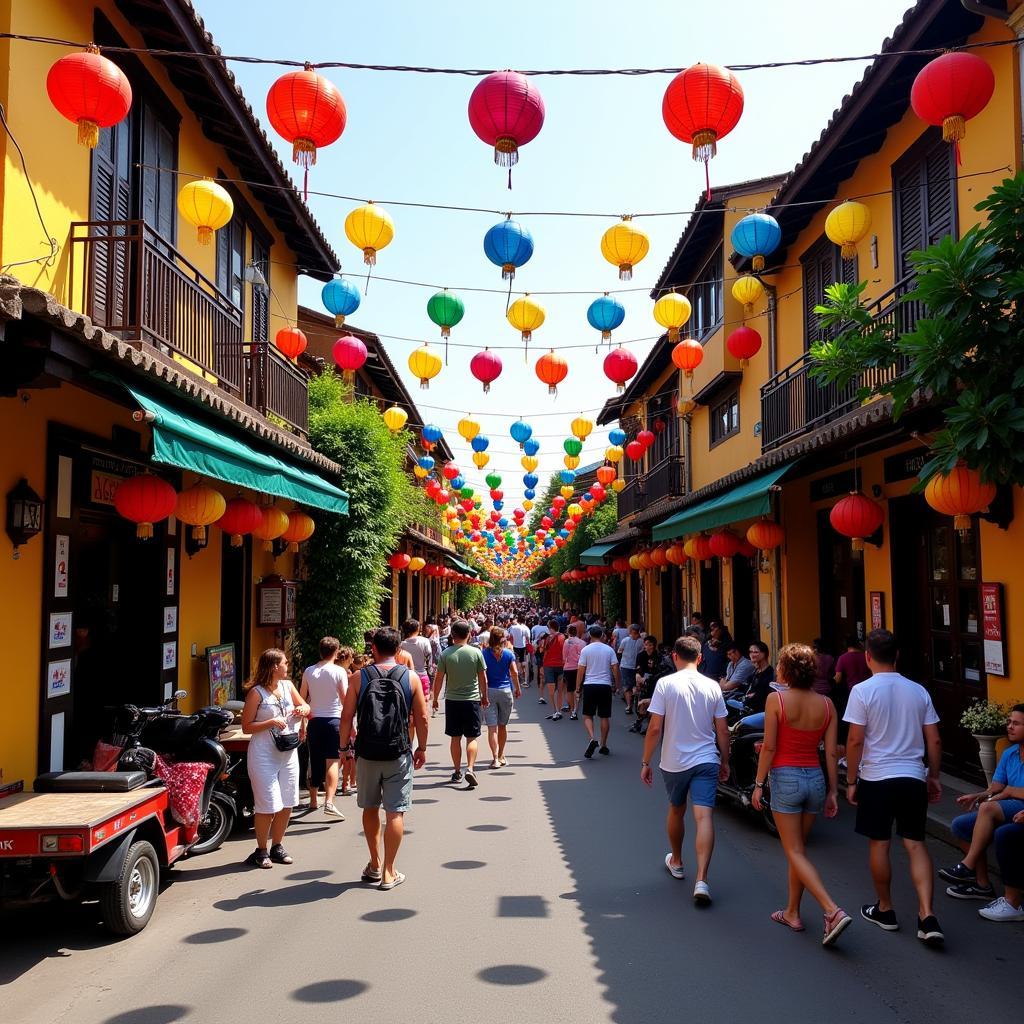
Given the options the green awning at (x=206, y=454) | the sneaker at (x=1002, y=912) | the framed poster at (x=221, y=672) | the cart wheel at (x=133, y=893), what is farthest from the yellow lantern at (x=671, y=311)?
the cart wheel at (x=133, y=893)

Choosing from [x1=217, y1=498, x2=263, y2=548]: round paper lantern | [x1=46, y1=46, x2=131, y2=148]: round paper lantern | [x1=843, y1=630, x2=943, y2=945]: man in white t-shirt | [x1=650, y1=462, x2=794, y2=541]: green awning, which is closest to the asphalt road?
[x1=843, y1=630, x2=943, y2=945]: man in white t-shirt

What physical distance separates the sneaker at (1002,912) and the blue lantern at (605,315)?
760 cm

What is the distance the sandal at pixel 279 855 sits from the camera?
7277 millimetres

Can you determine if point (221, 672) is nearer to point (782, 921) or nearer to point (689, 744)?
point (689, 744)

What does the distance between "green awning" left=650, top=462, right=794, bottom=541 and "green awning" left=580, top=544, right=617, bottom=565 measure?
12024mm

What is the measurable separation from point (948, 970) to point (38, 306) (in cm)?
659

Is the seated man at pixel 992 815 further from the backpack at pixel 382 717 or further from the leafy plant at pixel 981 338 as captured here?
the backpack at pixel 382 717

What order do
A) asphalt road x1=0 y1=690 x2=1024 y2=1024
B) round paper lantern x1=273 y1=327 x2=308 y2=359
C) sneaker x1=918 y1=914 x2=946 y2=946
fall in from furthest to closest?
round paper lantern x1=273 y1=327 x2=308 y2=359 → sneaker x1=918 y1=914 x2=946 y2=946 → asphalt road x1=0 y1=690 x2=1024 y2=1024

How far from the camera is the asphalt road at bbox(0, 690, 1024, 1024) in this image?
177 inches

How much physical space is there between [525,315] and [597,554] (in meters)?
18.5

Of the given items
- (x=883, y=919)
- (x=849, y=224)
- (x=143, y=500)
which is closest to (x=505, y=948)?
(x=883, y=919)

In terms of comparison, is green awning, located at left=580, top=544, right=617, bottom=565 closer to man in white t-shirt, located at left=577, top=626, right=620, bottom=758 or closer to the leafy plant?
man in white t-shirt, located at left=577, top=626, right=620, bottom=758

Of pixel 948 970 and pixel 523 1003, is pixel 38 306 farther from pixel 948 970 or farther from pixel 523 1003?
pixel 948 970

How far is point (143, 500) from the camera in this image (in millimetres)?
7594
